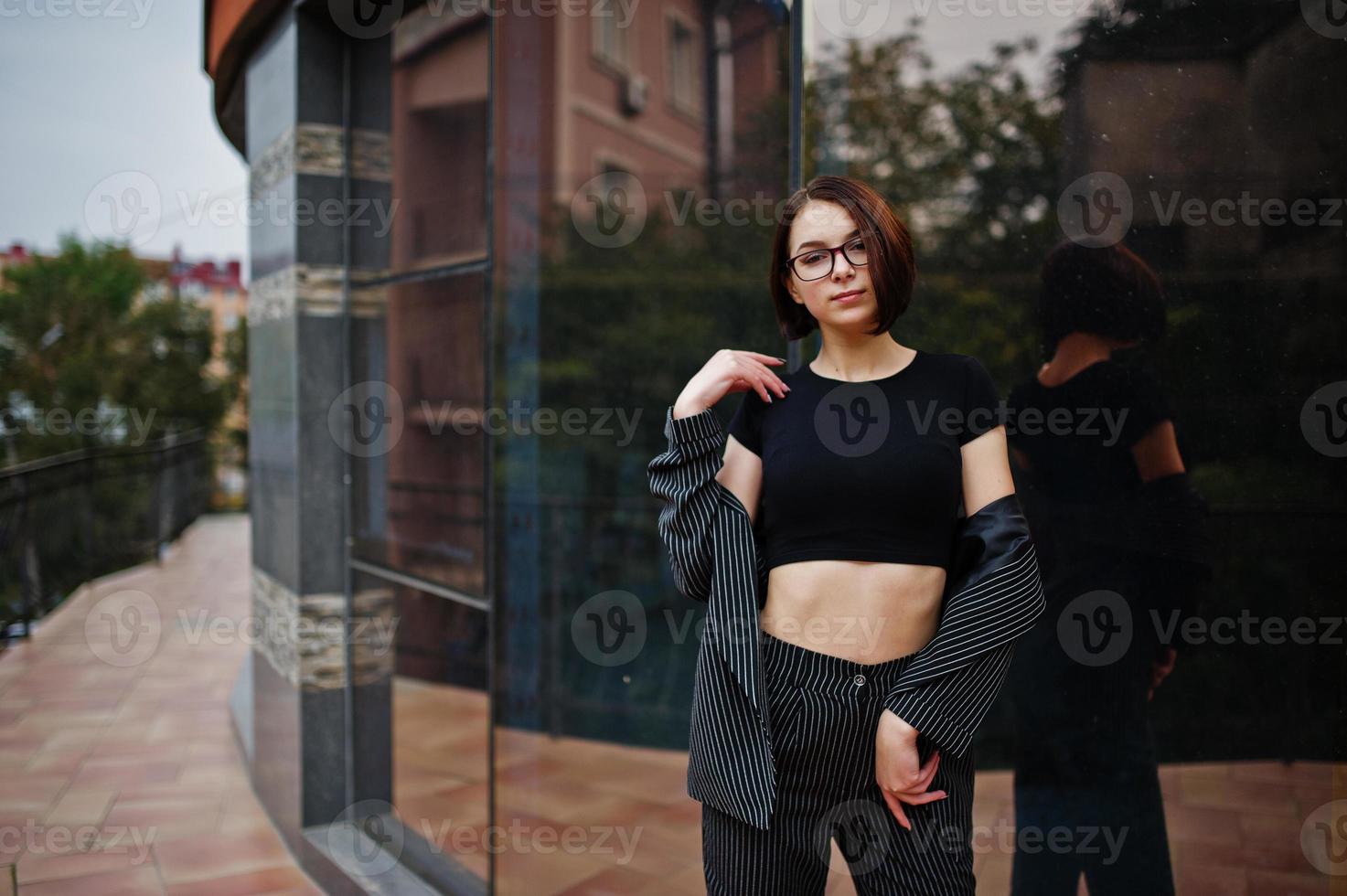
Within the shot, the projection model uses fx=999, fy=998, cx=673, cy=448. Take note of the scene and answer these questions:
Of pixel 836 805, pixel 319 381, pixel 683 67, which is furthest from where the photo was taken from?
pixel 683 67

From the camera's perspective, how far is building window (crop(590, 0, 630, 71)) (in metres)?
4.41

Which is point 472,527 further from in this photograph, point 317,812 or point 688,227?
point 688,227

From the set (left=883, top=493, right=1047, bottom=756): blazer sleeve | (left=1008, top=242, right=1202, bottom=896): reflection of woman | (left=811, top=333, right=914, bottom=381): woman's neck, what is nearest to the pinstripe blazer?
(left=883, top=493, right=1047, bottom=756): blazer sleeve

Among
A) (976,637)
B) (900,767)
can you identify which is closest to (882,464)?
(976,637)

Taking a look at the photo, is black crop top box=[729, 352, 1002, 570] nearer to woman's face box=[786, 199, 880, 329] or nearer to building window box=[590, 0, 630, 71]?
woman's face box=[786, 199, 880, 329]

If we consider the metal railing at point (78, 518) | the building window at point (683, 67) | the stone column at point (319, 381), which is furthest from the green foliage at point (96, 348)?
the building window at point (683, 67)

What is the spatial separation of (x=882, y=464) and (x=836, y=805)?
1.85 ft

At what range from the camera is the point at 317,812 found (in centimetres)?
355

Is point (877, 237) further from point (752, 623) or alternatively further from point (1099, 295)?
point (1099, 295)

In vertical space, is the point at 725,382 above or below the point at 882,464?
above

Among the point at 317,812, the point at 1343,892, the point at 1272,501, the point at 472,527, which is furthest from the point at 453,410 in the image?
the point at 1343,892

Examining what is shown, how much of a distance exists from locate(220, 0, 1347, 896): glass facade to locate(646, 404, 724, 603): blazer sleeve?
2.94 ft

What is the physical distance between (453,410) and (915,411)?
6.94 ft

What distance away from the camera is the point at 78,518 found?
8.62 meters
